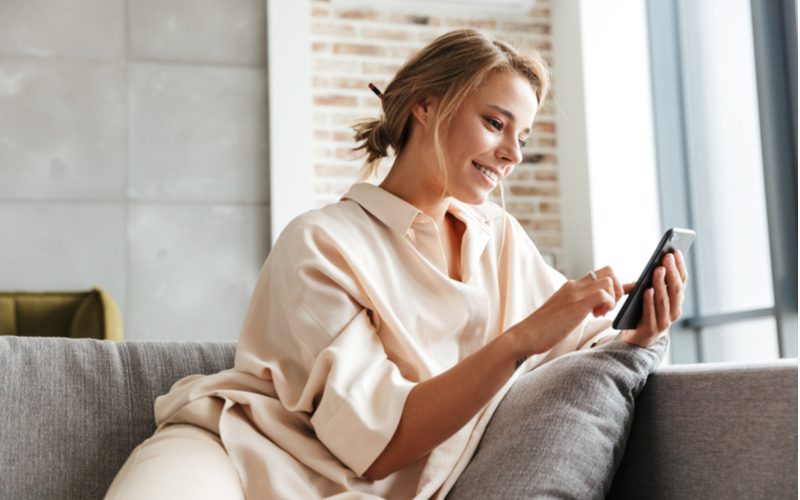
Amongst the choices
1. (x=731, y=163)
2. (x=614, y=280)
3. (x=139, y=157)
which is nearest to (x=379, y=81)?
(x=139, y=157)

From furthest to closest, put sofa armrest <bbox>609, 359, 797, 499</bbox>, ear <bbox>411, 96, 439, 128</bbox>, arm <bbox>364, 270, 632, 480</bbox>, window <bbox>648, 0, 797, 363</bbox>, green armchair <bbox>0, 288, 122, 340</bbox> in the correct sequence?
window <bbox>648, 0, 797, 363</bbox>, green armchair <bbox>0, 288, 122, 340</bbox>, ear <bbox>411, 96, 439, 128</bbox>, arm <bbox>364, 270, 632, 480</bbox>, sofa armrest <bbox>609, 359, 797, 499</bbox>

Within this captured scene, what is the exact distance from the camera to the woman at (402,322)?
5.12 feet

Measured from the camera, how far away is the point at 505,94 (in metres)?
1.92

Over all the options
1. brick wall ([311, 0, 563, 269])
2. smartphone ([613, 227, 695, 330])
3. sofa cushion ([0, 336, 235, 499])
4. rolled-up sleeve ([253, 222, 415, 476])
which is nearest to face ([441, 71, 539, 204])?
rolled-up sleeve ([253, 222, 415, 476])

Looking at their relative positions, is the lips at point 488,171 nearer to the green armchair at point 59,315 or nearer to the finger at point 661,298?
the finger at point 661,298

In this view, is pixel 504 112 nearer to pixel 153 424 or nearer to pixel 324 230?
pixel 324 230

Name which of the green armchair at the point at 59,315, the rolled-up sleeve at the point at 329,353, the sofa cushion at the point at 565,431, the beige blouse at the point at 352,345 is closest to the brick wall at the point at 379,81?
the green armchair at the point at 59,315

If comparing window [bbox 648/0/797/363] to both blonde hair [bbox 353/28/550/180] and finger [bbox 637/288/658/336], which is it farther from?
finger [bbox 637/288/658/336]

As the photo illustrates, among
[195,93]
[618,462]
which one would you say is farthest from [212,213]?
[618,462]

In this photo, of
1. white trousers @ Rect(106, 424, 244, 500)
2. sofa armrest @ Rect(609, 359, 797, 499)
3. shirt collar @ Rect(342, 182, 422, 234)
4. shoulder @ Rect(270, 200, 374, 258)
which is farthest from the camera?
shirt collar @ Rect(342, 182, 422, 234)

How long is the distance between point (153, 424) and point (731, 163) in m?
3.20

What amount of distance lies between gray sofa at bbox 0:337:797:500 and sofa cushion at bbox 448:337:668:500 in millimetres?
75

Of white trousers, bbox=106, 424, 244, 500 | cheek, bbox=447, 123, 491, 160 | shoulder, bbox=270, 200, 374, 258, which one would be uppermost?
cheek, bbox=447, 123, 491, 160

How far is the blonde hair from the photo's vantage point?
194 centimetres
